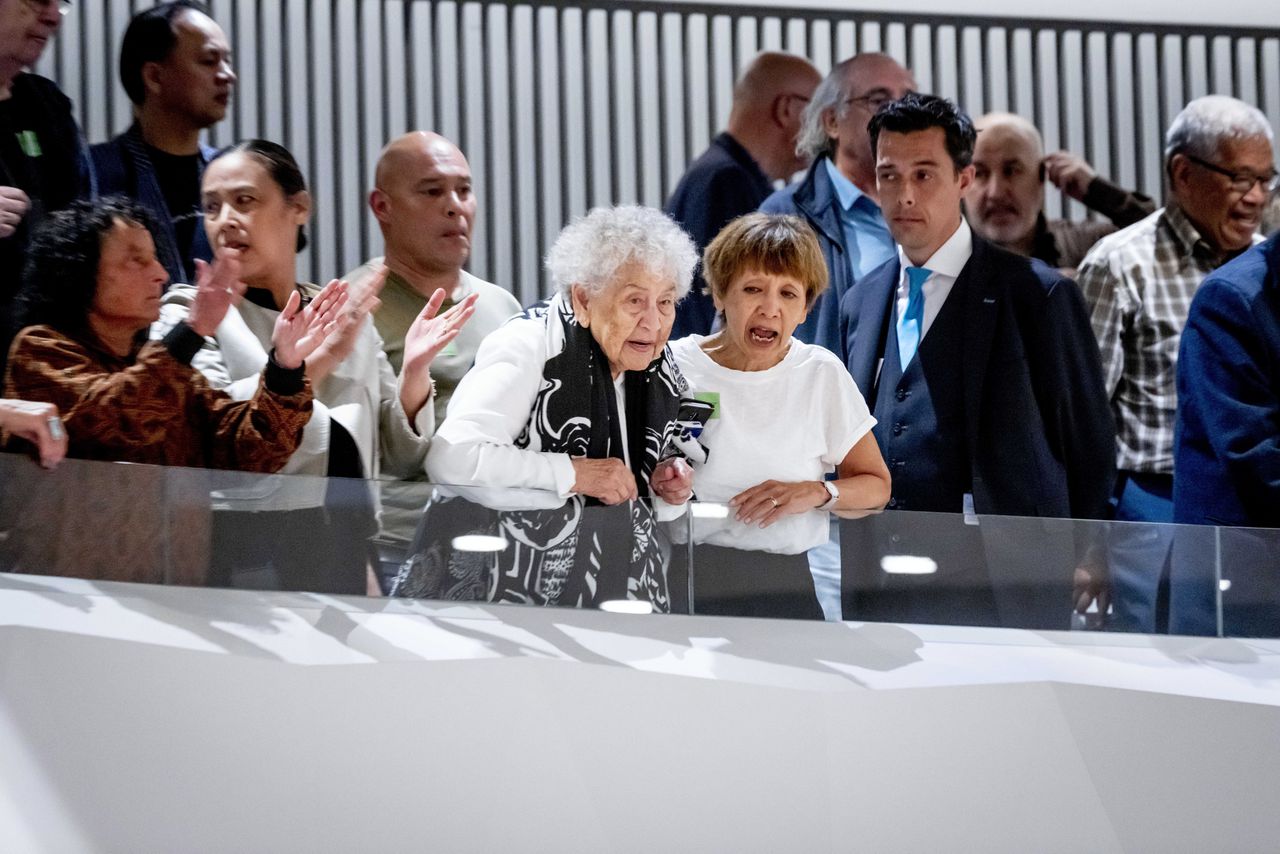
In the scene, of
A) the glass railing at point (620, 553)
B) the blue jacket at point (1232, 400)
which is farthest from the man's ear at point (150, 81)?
the blue jacket at point (1232, 400)

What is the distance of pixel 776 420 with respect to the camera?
291 cm

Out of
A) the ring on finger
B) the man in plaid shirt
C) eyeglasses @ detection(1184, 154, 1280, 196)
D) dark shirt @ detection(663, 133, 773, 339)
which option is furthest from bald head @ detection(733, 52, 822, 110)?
the ring on finger

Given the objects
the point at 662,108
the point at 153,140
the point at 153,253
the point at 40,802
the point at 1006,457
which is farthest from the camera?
the point at 662,108

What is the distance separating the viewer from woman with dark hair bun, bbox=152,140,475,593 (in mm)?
2598

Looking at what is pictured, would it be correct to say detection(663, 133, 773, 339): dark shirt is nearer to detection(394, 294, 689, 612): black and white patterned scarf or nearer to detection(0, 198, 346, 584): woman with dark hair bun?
detection(394, 294, 689, 612): black and white patterned scarf

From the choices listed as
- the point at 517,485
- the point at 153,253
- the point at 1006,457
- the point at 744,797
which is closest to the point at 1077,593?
the point at 1006,457

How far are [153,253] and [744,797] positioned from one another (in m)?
1.19

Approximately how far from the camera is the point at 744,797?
262cm

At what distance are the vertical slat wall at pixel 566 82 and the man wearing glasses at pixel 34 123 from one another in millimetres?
1186

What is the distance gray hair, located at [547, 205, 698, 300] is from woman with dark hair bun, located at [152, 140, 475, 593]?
0.21 meters

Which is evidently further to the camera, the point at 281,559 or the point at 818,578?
the point at 818,578

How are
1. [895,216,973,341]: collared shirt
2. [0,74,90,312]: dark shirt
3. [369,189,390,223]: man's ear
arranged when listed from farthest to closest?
1. [369,189,390,223]: man's ear
2. [895,216,973,341]: collared shirt
3. [0,74,90,312]: dark shirt

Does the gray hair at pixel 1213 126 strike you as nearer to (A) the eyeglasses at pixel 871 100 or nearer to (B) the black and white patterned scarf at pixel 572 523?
(A) the eyeglasses at pixel 871 100

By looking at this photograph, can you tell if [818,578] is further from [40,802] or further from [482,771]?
[40,802]
